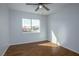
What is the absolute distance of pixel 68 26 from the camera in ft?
11.6

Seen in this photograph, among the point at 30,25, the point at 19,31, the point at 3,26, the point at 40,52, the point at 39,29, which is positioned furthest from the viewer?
the point at 39,29

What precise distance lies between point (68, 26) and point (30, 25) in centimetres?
213

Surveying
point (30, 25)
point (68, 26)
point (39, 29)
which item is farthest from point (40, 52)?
point (39, 29)

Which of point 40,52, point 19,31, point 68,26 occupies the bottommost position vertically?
point 40,52

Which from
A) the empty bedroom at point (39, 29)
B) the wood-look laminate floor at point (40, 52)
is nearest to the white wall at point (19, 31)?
the empty bedroom at point (39, 29)

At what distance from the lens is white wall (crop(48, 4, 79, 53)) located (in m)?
3.16

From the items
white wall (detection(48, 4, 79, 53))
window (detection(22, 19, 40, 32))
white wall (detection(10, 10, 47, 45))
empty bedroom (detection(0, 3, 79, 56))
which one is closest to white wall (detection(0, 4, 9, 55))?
empty bedroom (detection(0, 3, 79, 56))

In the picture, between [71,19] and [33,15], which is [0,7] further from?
[33,15]

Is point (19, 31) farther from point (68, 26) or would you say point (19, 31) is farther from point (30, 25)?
point (68, 26)

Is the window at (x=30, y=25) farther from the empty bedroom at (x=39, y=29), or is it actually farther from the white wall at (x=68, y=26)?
the white wall at (x=68, y=26)

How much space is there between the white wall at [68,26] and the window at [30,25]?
1.24 meters

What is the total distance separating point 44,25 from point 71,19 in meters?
2.36

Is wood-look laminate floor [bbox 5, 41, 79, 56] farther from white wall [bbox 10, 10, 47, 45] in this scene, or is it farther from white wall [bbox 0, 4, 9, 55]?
white wall [bbox 10, 10, 47, 45]

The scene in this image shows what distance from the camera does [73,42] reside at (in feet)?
10.9
